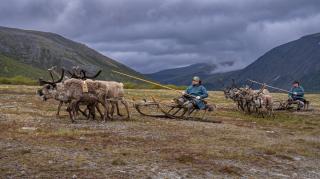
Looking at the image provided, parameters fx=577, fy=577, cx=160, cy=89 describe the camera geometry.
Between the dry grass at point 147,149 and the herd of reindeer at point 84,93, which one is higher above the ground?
the herd of reindeer at point 84,93

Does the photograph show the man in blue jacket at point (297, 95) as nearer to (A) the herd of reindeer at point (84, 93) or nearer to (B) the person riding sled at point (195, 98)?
(B) the person riding sled at point (195, 98)

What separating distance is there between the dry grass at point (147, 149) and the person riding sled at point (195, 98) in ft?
5.78

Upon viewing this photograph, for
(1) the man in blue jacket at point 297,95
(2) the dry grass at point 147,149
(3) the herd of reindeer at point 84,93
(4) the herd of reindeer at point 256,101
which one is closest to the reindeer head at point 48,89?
(3) the herd of reindeer at point 84,93

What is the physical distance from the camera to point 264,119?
117ft

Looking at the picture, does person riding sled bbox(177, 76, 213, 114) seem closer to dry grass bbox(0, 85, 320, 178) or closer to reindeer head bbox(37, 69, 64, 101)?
dry grass bbox(0, 85, 320, 178)

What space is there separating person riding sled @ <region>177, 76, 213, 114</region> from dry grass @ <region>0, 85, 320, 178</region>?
1762 mm

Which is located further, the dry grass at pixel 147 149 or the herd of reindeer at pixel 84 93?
the herd of reindeer at pixel 84 93

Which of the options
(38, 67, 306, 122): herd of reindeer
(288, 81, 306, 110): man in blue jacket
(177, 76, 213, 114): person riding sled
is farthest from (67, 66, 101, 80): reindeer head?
(288, 81, 306, 110): man in blue jacket

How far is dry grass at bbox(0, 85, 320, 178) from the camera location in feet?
51.6

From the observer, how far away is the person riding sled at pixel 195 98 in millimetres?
30266

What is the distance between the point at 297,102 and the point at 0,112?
24.0 m

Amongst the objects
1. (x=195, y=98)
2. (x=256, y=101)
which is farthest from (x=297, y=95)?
(x=195, y=98)

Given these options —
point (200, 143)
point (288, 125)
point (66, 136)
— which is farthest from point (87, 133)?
point (288, 125)

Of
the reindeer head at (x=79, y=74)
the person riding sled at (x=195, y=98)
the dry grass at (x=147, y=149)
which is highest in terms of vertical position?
the reindeer head at (x=79, y=74)
